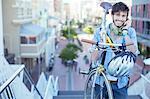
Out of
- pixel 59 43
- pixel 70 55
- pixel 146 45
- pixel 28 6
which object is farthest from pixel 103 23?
pixel 59 43

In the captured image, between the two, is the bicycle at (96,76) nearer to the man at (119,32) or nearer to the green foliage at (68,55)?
the man at (119,32)

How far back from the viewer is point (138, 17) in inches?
185

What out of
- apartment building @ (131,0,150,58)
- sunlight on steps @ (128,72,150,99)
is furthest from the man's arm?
apartment building @ (131,0,150,58)

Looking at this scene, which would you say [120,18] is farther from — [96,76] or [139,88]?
[139,88]

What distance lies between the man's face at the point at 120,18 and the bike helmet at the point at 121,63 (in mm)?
160

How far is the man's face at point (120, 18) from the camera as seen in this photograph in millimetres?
1929

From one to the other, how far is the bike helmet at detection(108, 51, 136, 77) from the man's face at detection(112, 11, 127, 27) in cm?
16

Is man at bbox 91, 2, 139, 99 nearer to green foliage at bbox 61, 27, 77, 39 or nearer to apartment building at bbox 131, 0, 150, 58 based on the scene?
apartment building at bbox 131, 0, 150, 58

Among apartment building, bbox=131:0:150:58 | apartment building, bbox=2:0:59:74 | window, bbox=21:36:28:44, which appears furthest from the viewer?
window, bbox=21:36:28:44

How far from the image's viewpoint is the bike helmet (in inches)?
74.9

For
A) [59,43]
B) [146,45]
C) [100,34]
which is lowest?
[59,43]

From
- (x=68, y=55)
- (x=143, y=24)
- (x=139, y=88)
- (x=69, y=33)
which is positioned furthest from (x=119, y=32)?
(x=69, y=33)

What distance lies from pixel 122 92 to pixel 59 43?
2369 centimetres

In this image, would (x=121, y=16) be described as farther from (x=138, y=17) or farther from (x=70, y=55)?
(x=70, y=55)
